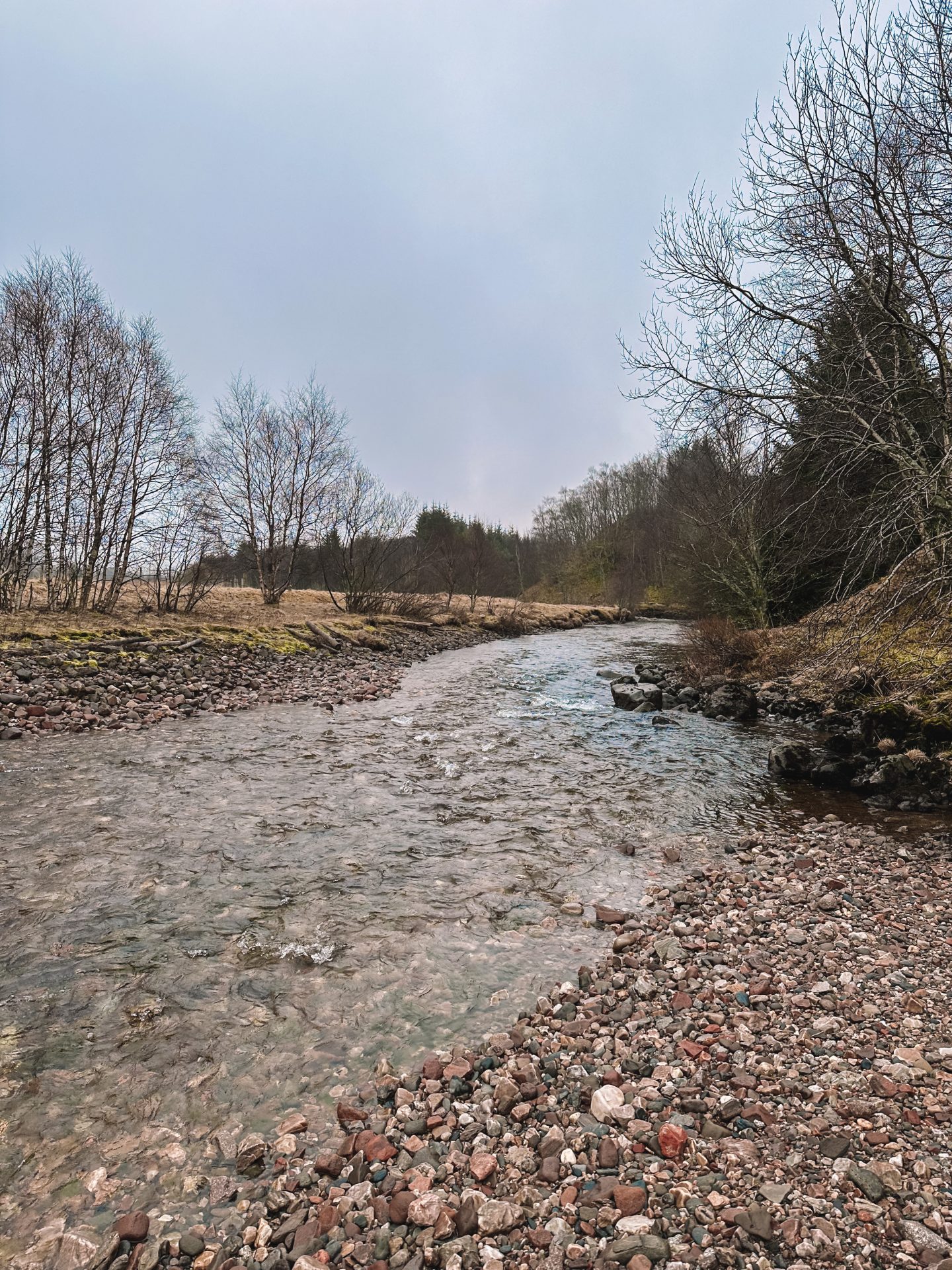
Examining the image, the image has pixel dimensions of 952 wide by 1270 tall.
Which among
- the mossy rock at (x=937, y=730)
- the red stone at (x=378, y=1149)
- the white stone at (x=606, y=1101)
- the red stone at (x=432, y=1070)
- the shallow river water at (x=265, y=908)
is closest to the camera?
the red stone at (x=378, y=1149)

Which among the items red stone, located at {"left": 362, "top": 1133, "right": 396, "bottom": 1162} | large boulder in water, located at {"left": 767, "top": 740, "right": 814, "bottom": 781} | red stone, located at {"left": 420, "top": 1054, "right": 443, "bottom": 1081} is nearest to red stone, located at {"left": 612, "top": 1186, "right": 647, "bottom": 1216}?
red stone, located at {"left": 362, "top": 1133, "right": 396, "bottom": 1162}

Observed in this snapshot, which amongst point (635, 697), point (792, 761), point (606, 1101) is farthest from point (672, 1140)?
point (635, 697)

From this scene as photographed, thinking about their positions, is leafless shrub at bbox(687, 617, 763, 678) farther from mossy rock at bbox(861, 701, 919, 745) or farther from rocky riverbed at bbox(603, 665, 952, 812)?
mossy rock at bbox(861, 701, 919, 745)

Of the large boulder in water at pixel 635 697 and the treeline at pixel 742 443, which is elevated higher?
the treeline at pixel 742 443

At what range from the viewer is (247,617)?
2308 cm

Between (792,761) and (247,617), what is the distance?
20.4m

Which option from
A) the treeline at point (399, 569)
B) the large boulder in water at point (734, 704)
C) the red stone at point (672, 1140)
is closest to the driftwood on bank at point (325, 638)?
the treeline at point (399, 569)

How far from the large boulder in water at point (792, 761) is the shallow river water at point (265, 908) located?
1.58ft

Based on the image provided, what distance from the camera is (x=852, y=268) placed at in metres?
6.52

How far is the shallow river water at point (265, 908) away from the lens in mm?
2793

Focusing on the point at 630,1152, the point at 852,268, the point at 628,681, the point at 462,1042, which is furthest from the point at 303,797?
the point at 628,681

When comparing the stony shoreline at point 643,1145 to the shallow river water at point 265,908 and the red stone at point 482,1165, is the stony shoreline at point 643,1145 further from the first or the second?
the shallow river water at point 265,908

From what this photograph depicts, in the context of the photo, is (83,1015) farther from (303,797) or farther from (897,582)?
(897,582)

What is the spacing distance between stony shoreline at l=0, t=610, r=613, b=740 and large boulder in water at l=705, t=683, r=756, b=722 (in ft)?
25.8
